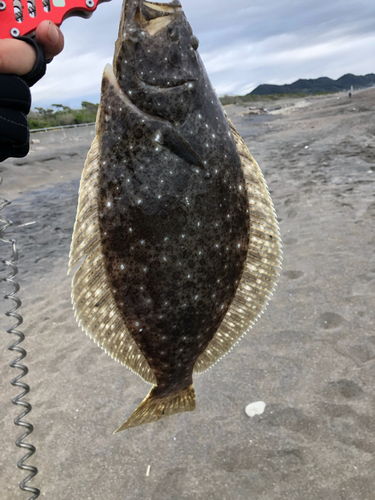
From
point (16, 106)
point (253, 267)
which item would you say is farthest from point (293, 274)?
point (16, 106)

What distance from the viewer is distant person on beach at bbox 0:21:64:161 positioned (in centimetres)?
121

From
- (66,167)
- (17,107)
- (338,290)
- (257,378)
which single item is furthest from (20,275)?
(66,167)

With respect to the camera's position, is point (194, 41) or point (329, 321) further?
point (329, 321)

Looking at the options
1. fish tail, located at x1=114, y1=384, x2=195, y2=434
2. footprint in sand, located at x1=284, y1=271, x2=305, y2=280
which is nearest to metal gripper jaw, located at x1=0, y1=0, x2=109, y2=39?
fish tail, located at x1=114, y1=384, x2=195, y2=434

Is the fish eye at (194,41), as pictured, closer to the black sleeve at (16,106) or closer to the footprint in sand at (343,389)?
the black sleeve at (16,106)

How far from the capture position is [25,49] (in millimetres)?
1213

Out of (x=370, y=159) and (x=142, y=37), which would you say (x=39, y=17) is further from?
(x=370, y=159)

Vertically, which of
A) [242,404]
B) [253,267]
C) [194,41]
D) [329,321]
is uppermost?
[194,41]

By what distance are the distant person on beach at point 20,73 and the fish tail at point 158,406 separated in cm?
139

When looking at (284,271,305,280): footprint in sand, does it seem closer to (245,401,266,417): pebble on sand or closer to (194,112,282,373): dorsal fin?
(245,401,266,417): pebble on sand

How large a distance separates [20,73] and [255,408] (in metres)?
3.35

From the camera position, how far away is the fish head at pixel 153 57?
1475 millimetres

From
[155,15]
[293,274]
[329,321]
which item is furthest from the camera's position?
[293,274]

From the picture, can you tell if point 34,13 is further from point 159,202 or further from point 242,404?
point 242,404
